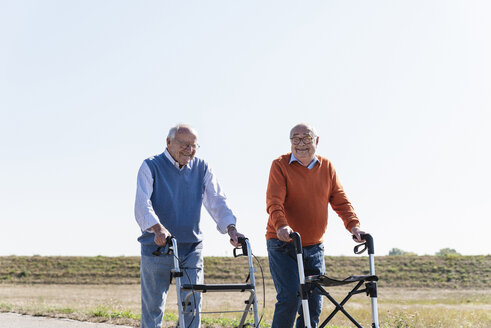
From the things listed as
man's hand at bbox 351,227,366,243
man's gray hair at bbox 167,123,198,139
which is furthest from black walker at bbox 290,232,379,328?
man's gray hair at bbox 167,123,198,139

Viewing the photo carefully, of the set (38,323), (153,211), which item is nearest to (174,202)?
(153,211)

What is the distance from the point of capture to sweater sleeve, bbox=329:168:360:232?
16.8 ft

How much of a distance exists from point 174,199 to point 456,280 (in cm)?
3309

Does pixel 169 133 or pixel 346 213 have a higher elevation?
pixel 169 133

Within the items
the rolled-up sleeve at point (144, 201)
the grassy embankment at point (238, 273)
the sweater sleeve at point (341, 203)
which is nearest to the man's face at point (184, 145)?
the rolled-up sleeve at point (144, 201)

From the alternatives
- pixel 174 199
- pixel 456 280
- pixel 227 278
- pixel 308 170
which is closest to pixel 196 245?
pixel 174 199

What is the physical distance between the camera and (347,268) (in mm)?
37094

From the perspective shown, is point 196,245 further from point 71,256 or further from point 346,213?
point 71,256

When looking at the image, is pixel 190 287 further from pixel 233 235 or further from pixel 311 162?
pixel 311 162

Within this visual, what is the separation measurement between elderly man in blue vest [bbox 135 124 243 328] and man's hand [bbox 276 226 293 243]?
16.2 inches

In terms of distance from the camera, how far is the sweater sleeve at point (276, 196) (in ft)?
15.1

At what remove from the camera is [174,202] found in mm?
4766

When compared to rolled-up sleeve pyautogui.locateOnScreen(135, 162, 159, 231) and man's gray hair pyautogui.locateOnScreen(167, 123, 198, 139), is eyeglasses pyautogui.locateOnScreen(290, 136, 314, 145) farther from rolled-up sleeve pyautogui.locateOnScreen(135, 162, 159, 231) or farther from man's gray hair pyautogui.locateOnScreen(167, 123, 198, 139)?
rolled-up sleeve pyautogui.locateOnScreen(135, 162, 159, 231)

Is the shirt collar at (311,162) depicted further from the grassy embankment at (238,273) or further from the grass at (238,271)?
the grass at (238,271)
